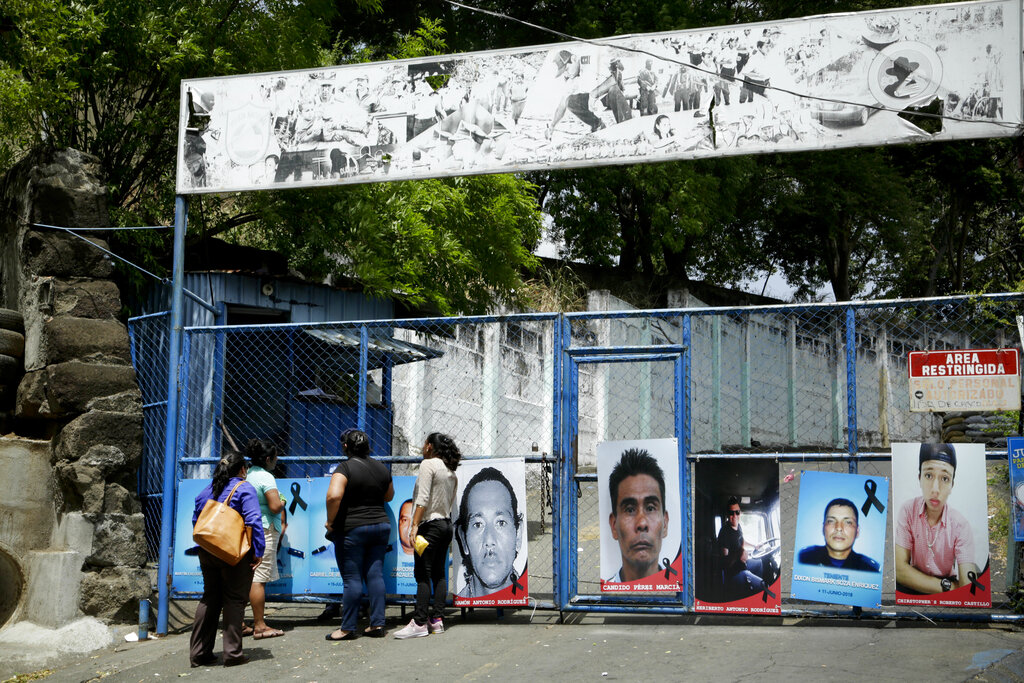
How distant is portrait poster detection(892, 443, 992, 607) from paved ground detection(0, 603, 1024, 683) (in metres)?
0.28

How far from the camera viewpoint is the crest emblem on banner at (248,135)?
28.1ft

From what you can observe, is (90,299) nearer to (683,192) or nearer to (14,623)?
(14,623)

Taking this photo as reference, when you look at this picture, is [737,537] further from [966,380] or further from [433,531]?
[433,531]

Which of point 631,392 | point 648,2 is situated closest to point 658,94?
point 631,392

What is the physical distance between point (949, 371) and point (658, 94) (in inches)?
119

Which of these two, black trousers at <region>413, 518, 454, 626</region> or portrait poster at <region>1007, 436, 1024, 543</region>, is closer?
portrait poster at <region>1007, 436, 1024, 543</region>

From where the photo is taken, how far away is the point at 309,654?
7.06m

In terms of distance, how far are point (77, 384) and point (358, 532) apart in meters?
2.94

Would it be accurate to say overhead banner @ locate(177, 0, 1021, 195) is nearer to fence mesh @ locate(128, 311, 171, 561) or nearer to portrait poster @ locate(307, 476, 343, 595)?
fence mesh @ locate(128, 311, 171, 561)

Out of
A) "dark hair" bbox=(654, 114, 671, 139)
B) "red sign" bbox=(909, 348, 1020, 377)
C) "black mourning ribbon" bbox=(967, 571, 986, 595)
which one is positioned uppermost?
"dark hair" bbox=(654, 114, 671, 139)

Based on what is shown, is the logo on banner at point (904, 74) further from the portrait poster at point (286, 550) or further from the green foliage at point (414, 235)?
the green foliage at point (414, 235)

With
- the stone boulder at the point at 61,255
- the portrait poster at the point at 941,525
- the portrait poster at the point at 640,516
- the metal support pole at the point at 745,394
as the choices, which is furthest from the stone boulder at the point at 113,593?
the metal support pole at the point at 745,394

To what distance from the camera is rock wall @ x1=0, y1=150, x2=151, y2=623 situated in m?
8.18

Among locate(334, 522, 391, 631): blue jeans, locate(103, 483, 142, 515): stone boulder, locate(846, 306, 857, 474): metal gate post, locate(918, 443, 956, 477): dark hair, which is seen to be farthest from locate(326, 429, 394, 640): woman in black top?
locate(918, 443, 956, 477): dark hair
